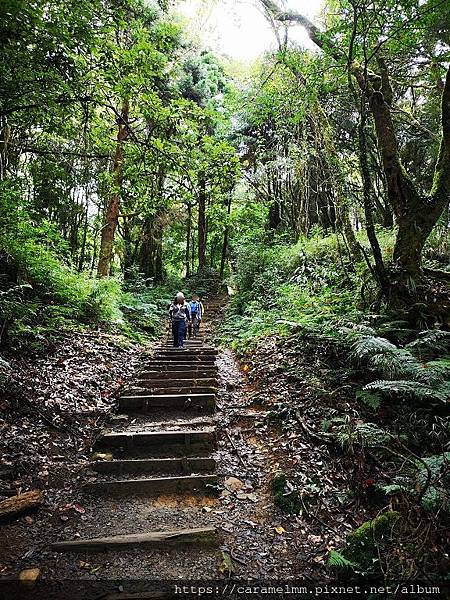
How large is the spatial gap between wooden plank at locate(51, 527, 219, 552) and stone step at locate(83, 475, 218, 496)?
709mm

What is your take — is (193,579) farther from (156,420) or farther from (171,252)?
(171,252)

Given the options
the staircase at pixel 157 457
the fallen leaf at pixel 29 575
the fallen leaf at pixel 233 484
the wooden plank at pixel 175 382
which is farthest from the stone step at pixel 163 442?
the wooden plank at pixel 175 382

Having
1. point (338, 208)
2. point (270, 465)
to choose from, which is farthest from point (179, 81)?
point (270, 465)

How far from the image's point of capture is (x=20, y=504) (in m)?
3.79

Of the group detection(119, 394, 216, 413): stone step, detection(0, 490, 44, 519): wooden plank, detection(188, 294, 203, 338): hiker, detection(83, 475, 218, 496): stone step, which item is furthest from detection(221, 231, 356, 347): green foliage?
detection(0, 490, 44, 519): wooden plank

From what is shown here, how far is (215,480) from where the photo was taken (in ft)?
14.3

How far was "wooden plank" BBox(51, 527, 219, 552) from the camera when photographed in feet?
11.1

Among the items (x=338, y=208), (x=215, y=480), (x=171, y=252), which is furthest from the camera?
(x=171, y=252)

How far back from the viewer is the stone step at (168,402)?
6180 millimetres

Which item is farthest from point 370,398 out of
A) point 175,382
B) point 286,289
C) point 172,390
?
point 286,289

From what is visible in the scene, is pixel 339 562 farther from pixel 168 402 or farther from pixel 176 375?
pixel 176 375

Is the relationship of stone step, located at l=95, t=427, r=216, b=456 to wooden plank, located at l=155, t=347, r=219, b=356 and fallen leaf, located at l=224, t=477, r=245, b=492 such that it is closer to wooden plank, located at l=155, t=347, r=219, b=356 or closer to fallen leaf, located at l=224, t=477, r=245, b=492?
fallen leaf, located at l=224, t=477, r=245, b=492

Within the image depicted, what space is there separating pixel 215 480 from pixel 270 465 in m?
0.77

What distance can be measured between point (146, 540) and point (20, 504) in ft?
4.65
